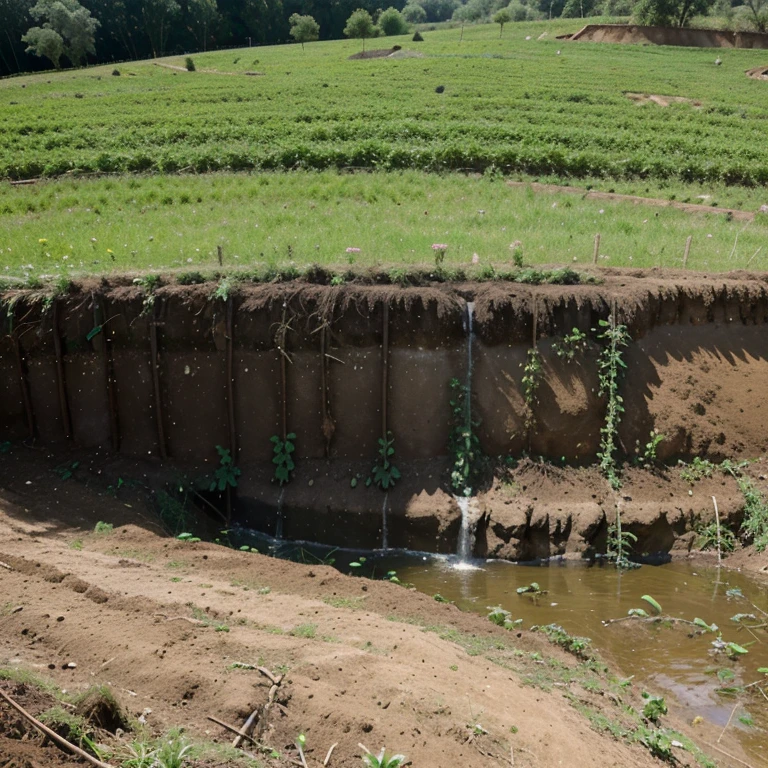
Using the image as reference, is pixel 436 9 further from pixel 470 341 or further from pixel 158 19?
pixel 470 341

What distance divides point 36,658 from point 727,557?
31.1 ft

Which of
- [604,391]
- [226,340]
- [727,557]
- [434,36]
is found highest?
[434,36]

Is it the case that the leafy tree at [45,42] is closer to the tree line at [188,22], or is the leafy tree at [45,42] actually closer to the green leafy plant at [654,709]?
the tree line at [188,22]

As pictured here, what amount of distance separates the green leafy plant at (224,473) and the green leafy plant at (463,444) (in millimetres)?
3314

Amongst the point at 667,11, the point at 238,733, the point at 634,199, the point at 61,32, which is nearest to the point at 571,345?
the point at 238,733

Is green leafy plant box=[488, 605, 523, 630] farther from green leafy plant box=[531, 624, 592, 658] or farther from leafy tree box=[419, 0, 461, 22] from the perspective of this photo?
leafy tree box=[419, 0, 461, 22]

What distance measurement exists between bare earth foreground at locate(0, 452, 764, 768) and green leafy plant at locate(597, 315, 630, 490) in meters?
4.22

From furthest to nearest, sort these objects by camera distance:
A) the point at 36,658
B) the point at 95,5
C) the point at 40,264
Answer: the point at 95,5 < the point at 40,264 < the point at 36,658

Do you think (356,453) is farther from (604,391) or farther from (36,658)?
(36,658)

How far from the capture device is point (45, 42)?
5172 cm

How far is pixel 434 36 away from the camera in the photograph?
67.4m

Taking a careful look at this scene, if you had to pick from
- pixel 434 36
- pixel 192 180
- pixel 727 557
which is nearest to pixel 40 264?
pixel 192 180

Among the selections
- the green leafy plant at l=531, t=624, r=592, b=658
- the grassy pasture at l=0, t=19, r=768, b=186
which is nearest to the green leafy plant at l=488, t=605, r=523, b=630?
the green leafy plant at l=531, t=624, r=592, b=658

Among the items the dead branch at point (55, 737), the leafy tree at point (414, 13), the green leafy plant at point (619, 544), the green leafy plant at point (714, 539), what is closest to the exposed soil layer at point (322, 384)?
the green leafy plant at point (714, 539)
